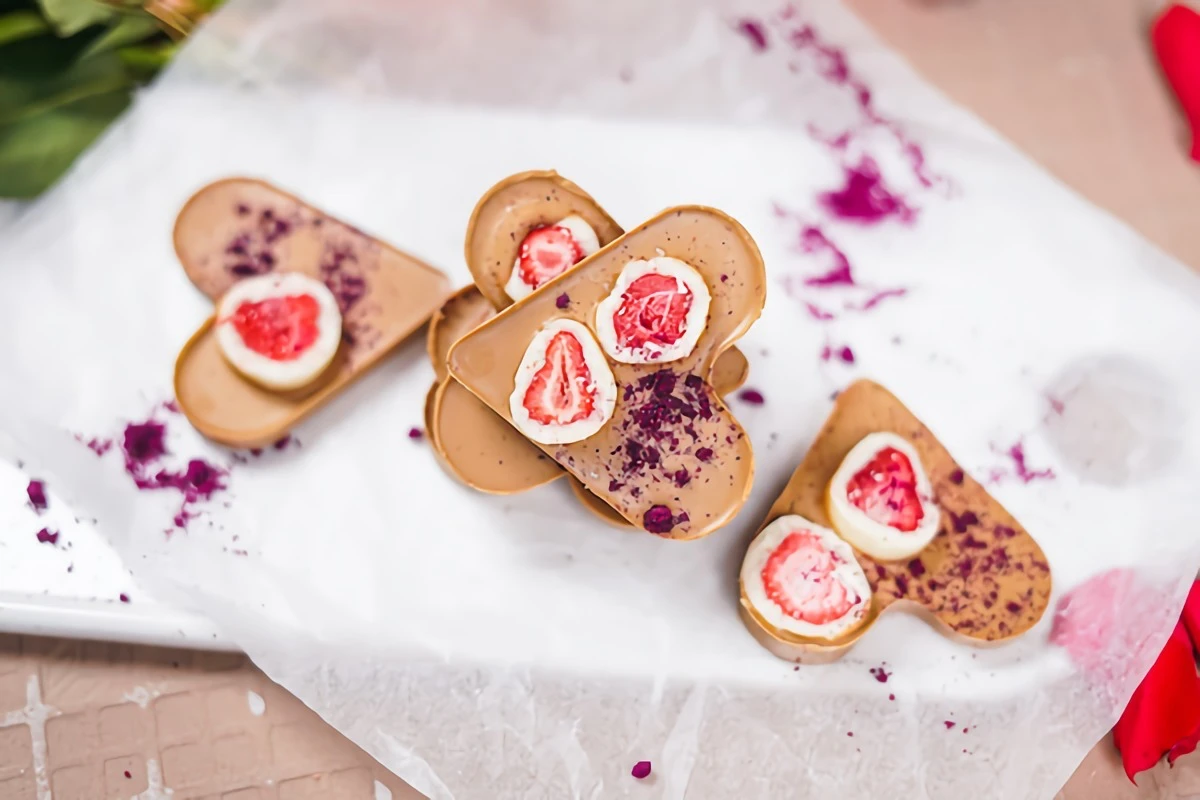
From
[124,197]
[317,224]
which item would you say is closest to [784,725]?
[317,224]

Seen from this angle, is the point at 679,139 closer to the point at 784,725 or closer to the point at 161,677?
the point at 784,725

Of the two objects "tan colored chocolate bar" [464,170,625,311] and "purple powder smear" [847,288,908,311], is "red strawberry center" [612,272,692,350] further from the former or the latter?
"purple powder smear" [847,288,908,311]

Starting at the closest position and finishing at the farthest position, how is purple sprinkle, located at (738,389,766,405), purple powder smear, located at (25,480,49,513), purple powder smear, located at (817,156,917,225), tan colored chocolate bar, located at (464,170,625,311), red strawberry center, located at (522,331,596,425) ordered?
red strawberry center, located at (522,331,596,425), tan colored chocolate bar, located at (464,170,625,311), purple powder smear, located at (25,480,49,513), purple sprinkle, located at (738,389,766,405), purple powder smear, located at (817,156,917,225)

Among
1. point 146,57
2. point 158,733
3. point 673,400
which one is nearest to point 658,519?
point 673,400

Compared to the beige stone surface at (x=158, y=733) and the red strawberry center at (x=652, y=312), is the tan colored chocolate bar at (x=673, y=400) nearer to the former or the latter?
the red strawberry center at (x=652, y=312)

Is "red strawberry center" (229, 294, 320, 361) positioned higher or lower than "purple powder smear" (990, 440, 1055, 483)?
lower

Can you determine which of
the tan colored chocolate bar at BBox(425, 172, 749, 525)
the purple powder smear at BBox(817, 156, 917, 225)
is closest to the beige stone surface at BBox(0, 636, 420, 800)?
the tan colored chocolate bar at BBox(425, 172, 749, 525)

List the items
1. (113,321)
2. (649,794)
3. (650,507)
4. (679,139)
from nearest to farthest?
(650,507) → (649,794) → (113,321) → (679,139)

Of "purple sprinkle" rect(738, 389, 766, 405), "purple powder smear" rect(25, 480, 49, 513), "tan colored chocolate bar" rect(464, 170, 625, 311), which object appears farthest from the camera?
"purple sprinkle" rect(738, 389, 766, 405)
